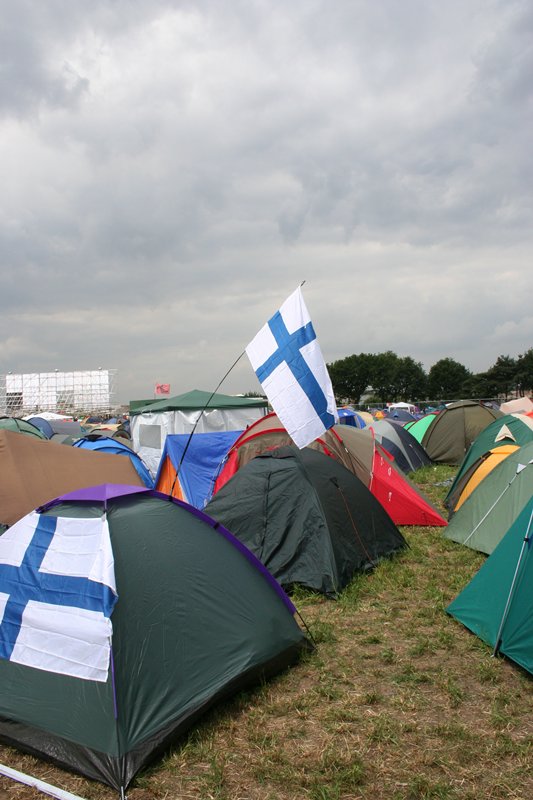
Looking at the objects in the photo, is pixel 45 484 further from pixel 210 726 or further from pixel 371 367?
pixel 371 367

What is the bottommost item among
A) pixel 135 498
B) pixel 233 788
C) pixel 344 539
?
pixel 233 788

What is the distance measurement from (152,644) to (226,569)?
2.86ft

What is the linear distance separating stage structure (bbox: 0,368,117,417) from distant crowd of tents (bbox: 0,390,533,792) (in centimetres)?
7859

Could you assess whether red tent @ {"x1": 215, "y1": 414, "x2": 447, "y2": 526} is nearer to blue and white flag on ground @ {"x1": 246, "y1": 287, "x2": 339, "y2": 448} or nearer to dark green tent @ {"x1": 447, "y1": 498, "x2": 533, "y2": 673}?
blue and white flag on ground @ {"x1": 246, "y1": 287, "x2": 339, "y2": 448}

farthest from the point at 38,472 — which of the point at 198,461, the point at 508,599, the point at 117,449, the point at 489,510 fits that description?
the point at 508,599

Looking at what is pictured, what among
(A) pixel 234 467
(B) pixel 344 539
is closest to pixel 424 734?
(B) pixel 344 539

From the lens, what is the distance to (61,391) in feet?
283

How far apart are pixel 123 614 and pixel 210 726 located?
95cm

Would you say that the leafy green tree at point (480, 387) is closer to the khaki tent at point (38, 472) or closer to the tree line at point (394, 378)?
the tree line at point (394, 378)

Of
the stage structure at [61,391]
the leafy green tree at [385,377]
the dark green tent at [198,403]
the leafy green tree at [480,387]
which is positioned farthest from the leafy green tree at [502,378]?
the dark green tent at [198,403]

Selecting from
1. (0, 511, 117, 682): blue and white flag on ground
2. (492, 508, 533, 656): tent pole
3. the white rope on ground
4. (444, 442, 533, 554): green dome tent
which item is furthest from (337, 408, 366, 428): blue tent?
the white rope on ground

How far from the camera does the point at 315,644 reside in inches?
197

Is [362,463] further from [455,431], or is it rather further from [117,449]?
[455,431]

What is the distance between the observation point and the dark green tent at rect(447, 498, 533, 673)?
4.32 meters
